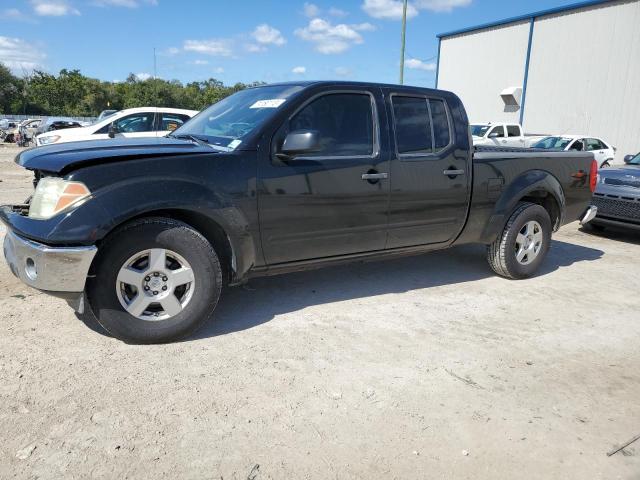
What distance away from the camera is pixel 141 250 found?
10.9 feet

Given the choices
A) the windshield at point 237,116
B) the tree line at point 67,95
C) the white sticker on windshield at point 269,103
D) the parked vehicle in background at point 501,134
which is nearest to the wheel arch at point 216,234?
the windshield at point 237,116

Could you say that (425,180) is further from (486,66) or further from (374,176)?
→ (486,66)

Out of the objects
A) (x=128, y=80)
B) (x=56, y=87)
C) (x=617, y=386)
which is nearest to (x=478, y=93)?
(x=617, y=386)

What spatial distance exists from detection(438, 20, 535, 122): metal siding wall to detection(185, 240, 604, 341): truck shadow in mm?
23487

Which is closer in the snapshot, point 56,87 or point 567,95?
point 567,95

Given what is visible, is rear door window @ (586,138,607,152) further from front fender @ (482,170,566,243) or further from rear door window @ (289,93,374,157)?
rear door window @ (289,93,374,157)

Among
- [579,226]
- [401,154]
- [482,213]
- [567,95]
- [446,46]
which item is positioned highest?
[446,46]

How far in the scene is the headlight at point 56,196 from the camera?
10.3 feet

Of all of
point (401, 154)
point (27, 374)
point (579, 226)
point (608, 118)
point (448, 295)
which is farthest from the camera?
point (608, 118)

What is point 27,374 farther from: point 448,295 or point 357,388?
point 448,295

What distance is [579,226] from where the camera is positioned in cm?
895

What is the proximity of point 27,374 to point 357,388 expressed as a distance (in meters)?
1.97

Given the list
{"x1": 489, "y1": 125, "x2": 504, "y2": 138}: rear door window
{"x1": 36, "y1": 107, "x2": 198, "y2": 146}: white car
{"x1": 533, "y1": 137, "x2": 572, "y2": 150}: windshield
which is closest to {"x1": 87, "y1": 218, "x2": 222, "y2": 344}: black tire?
{"x1": 36, "y1": 107, "x2": 198, "y2": 146}: white car

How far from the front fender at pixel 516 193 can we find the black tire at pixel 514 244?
8 centimetres
